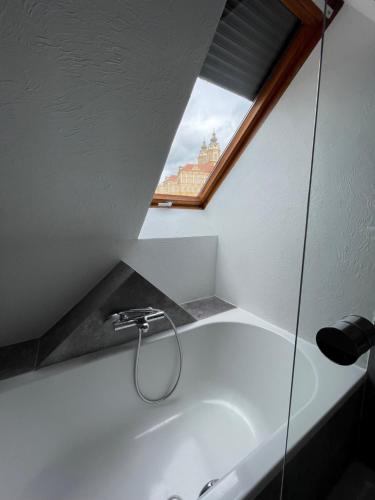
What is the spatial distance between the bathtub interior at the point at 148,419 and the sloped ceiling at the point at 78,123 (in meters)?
0.45

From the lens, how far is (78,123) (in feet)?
2.93

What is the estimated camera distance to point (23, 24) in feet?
2.11

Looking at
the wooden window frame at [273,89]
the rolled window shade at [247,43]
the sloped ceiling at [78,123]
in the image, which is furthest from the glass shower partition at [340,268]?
the sloped ceiling at [78,123]

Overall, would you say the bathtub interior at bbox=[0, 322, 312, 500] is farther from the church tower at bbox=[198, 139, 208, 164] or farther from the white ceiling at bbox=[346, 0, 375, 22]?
the white ceiling at bbox=[346, 0, 375, 22]

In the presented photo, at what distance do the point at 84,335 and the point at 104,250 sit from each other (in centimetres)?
46

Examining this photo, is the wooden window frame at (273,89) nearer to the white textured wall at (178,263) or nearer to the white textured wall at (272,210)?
the white textured wall at (272,210)

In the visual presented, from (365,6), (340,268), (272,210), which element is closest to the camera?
(365,6)

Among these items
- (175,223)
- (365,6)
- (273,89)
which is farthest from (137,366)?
(365,6)

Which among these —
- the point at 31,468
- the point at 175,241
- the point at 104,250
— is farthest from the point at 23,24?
the point at 31,468

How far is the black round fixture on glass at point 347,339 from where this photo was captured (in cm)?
56

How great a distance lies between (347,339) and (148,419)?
133cm

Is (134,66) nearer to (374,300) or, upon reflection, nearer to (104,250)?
(104,250)

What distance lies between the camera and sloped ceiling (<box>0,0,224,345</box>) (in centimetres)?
70

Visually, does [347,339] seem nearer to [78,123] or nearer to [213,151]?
[78,123]
